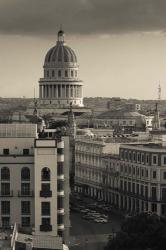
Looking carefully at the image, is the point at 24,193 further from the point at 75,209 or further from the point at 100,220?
the point at 75,209

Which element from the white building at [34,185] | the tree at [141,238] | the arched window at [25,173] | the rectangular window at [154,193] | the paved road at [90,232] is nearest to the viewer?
the tree at [141,238]

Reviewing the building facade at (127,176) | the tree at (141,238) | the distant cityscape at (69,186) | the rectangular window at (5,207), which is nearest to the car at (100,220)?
the distant cityscape at (69,186)

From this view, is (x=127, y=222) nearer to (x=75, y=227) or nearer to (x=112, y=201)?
(x=75, y=227)

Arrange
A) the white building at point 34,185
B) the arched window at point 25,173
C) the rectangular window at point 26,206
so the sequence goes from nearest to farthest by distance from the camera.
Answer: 1. the white building at point 34,185
2. the rectangular window at point 26,206
3. the arched window at point 25,173

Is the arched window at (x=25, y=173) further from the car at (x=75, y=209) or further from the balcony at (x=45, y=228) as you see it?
the car at (x=75, y=209)

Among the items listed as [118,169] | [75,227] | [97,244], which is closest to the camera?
[97,244]

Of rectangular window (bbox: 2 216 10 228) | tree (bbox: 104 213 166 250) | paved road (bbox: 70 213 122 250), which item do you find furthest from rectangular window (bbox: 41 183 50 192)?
paved road (bbox: 70 213 122 250)

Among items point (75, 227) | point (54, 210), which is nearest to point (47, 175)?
point (54, 210)
